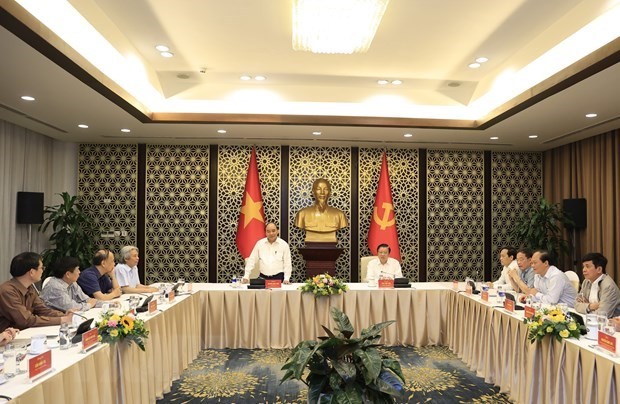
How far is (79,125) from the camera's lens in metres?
6.38

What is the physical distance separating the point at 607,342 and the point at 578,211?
194 inches

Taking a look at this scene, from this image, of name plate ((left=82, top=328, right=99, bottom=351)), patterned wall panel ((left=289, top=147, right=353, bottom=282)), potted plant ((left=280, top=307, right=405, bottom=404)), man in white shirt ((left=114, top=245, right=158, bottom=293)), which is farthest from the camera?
patterned wall panel ((left=289, top=147, right=353, bottom=282))

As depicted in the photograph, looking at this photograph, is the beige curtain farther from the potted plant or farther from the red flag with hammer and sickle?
the potted plant

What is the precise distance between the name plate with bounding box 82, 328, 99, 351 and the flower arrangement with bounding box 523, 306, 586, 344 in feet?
9.51

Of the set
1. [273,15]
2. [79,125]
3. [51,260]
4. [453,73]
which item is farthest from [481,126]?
[51,260]

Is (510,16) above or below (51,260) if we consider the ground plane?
above

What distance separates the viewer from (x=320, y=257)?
23.8 feet

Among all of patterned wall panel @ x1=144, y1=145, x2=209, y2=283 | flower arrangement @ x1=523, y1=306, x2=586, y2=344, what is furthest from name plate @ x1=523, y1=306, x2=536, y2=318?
patterned wall panel @ x1=144, y1=145, x2=209, y2=283

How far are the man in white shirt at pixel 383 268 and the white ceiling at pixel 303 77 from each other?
175 centimetres

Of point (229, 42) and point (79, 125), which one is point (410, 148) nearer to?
point (229, 42)

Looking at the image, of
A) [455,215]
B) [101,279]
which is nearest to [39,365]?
[101,279]

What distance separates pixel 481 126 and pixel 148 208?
5.50m

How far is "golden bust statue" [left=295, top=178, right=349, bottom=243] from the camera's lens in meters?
7.39

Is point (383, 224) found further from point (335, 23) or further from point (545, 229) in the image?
point (335, 23)
